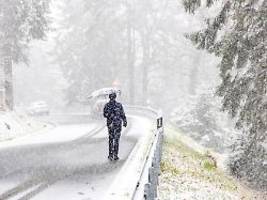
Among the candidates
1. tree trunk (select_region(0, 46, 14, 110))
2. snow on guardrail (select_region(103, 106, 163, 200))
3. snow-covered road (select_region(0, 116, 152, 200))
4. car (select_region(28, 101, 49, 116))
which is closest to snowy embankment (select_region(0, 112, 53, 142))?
snow-covered road (select_region(0, 116, 152, 200))

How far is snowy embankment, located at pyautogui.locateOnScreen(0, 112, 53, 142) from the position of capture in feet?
83.7

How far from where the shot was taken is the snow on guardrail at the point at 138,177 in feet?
30.6

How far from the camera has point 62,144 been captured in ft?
70.0

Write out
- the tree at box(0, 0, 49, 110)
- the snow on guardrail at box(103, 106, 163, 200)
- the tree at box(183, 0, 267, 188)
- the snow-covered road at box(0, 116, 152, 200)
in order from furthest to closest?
the tree at box(0, 0, 49, 110)
the tree at box(183, 0, 267, 188)
the snow-covered road at box(0, 116, 152, 200)
the snow on guardrail at box(103, 106, 163, 200)

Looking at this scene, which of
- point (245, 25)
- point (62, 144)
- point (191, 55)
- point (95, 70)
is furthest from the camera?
point (191, 55)

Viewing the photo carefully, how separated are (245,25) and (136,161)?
575 cm

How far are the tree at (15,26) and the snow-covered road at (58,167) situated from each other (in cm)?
1400

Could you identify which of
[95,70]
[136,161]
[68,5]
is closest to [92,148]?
[136,161]

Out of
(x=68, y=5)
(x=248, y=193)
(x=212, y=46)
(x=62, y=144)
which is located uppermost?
(x=68, y=5)

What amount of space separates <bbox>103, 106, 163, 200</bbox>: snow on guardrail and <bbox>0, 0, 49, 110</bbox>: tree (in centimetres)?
1822

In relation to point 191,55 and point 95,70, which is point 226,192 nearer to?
point 95,70

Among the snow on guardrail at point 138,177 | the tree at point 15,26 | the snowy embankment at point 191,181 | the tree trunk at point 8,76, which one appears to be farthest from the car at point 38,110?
the snow on guardrail at point 138,177

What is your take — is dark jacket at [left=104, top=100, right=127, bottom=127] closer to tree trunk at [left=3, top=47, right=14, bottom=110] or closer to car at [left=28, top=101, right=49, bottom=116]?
tree trunk at [left=3, top=47, right=14, bottom=110]

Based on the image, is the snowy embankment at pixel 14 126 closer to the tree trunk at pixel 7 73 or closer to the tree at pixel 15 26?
the tree at pixel 15 26
